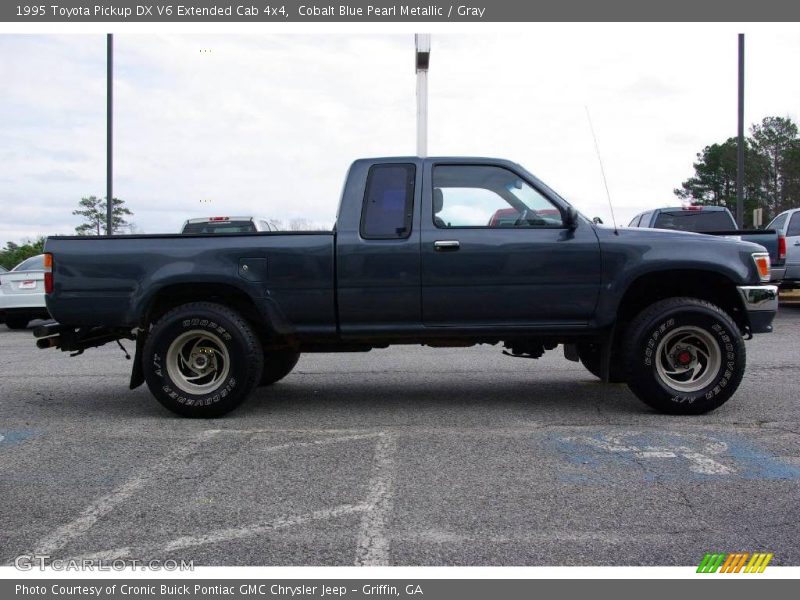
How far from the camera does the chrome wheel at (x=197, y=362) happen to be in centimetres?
580

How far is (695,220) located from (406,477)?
35.5 ft

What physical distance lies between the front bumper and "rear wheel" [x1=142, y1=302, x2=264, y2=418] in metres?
3.76

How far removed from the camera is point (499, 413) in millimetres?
5875

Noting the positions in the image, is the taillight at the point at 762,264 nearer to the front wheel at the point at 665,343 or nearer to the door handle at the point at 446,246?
the front wheel at the point at 665,343

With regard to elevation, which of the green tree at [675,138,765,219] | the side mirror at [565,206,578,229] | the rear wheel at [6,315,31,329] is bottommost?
the rear wheel at [6,315,31,329]

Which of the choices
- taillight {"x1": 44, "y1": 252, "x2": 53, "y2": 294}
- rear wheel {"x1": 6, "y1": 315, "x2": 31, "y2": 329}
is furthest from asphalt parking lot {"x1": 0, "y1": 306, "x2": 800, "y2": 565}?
rear wheel {"x1": 6, "y1": 315, "x2": 31, "y2": 329}

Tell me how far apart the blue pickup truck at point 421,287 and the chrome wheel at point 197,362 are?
15 mm

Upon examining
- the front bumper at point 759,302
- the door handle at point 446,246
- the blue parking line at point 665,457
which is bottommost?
the blue parking line at point 665,457

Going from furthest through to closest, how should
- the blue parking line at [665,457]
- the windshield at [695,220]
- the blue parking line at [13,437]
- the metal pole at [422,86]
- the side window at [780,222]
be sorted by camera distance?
1. the side window at [780,222]
2. the metal pole at [422,86]
3. the windshield at [695,220]
4. the blue parking line at [13,437]
5. the blue parking line at [665,457]

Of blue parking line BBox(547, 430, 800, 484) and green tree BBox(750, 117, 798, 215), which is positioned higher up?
green tree BBox(750, 117, 798, 215)

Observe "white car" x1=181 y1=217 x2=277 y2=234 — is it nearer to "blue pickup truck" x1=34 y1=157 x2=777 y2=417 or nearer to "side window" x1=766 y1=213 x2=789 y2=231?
"blue pickup truck" x1=34 y1=157 x2=777 y2=417

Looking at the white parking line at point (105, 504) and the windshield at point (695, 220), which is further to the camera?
the windshield at point (695, 220)

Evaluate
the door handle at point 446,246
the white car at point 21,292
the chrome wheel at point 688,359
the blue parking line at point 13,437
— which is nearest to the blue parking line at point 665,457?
the chrome wheel at point 688,359

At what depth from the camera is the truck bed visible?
5.75 m
